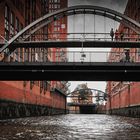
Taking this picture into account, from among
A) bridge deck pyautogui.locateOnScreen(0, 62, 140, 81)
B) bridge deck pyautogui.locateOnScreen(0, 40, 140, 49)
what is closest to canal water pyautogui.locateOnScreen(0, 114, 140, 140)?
bridge deck pyautogui.locateOnScreen(0, 62, 140, 81)

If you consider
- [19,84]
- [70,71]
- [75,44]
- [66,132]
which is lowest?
[66,132]

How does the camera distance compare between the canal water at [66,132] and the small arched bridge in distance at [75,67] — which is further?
the small arched bridge in distance at [75,67]

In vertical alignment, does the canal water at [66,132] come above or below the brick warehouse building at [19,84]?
below

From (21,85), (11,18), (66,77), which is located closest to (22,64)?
(66,77)

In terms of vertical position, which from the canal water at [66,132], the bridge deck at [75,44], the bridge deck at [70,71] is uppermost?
the bridge deck at [75,44]

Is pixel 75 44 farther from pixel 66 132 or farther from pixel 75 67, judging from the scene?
pixel 66 132

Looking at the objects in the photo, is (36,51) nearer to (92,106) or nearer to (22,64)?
(22,64)

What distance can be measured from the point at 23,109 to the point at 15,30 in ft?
36.5

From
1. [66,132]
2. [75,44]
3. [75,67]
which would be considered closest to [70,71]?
[75,67]

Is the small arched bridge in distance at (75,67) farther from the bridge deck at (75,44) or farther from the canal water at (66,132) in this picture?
the canal water at (66,132)

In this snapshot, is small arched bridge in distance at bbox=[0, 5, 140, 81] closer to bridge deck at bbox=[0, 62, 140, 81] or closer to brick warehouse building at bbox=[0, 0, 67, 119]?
bridge deck at bbox=[0, 62, 140, 81]

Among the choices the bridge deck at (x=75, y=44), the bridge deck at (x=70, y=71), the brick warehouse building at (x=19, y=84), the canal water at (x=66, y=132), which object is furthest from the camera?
the brick warehouse building at (x=19, y=84)

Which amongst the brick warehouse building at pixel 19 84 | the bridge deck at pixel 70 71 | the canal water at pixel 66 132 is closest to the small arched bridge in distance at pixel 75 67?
the bridge deck at pixel 70 71

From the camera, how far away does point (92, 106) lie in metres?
164
